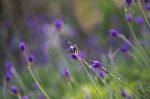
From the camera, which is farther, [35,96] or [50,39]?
[50,39]

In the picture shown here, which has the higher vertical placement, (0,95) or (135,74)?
(0,95)

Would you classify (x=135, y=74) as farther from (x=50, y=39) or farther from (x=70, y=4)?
(x=70, y=4)

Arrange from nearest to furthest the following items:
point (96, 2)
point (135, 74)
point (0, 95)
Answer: point (135, 74), point (0, 95), point (96, 2)

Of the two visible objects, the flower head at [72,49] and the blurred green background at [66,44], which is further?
the blurred green background at [66,44]

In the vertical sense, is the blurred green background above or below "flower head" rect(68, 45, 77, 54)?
above

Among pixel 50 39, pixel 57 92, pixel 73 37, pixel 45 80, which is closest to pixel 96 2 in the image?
pixel 73 37

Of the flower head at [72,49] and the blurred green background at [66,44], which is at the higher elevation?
the blurred green background at [66,44]

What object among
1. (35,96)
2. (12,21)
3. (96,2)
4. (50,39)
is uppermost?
(96,2)

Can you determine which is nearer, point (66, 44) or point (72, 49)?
point (72, 49)

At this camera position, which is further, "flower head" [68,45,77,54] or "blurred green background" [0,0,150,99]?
"blurred green background" [0,0,150,99]

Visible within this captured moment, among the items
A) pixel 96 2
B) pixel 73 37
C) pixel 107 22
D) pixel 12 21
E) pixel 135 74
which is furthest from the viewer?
pixel 96 2

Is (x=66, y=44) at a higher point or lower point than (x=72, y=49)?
higher
